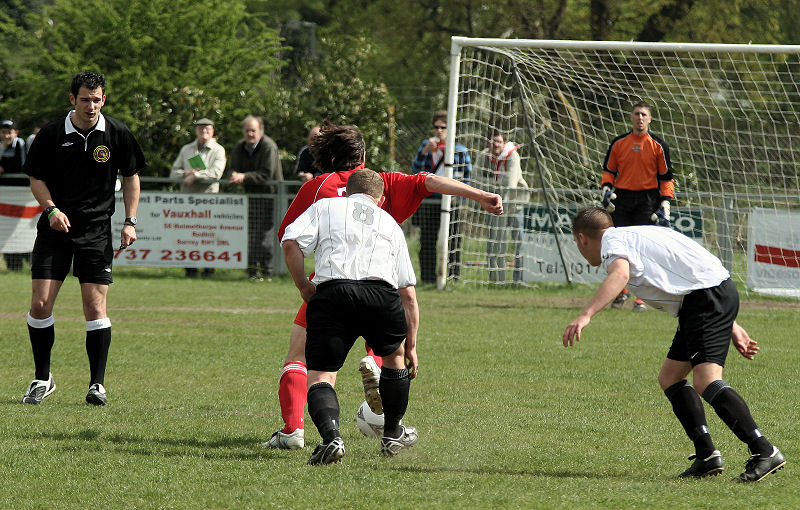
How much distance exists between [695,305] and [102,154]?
13.3 ft

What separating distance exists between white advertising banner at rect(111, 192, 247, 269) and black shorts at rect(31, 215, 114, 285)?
29.4 feet

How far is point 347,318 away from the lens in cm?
519

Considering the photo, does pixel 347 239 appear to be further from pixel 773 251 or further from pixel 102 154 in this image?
pixel 773 251

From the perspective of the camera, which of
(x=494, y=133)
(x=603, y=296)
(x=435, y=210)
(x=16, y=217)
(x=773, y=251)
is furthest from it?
(x=16, y=217)

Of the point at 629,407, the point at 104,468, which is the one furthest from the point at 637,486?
the point at 104,468

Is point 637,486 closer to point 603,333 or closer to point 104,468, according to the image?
point 104,468

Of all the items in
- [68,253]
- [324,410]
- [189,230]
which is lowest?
[324,410]

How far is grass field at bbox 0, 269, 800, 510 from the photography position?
15.3 feet

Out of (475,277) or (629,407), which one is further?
(475,277)

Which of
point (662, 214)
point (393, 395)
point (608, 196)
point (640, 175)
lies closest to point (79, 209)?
point (393, 395)

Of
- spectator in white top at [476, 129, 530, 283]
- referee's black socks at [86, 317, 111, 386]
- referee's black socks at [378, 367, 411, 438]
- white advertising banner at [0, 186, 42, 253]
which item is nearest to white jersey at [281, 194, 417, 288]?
referee's black socks at [378, 367, 411, 438]

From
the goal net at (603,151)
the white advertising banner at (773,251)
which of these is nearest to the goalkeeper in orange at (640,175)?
the goal net at (603,151)

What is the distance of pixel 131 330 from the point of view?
34.9 feet

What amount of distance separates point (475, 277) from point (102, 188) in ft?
28.1
